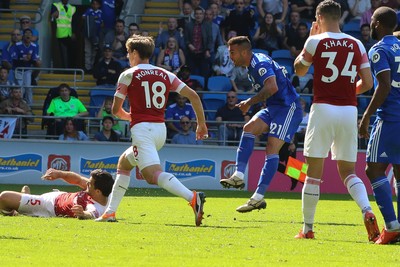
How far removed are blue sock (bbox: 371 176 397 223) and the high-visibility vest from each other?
56.7 ft

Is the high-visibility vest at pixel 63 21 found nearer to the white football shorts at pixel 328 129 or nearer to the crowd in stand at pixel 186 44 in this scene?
the crowd in stand at pixel 186 44

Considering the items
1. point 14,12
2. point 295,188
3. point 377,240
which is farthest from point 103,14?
point 377,240

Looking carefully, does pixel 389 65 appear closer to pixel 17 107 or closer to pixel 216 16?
pixel 17 107

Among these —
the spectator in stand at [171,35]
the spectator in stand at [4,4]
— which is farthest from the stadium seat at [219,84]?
the spectator in stand at [4,4]

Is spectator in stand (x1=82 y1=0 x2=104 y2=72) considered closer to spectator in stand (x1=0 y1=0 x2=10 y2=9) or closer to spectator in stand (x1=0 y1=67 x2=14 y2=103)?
spectator in stand (x1=0 y1=67 x2=14 y2=103)

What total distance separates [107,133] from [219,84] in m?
3.50

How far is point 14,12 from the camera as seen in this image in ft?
93.8

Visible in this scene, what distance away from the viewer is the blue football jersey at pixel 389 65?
10602mm

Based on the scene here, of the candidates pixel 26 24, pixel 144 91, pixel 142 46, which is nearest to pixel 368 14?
pixel 26 24

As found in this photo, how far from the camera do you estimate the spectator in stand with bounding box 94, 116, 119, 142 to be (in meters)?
23.0

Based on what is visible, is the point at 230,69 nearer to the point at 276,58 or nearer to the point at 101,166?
the point at 276,58

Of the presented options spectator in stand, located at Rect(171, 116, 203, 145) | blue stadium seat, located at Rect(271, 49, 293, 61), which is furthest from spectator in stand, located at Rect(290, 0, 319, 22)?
spectator in stand, located at Rect(171, 116, 203, 145)

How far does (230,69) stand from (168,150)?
3547mm

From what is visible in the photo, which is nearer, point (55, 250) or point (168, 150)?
point (55, 250)
